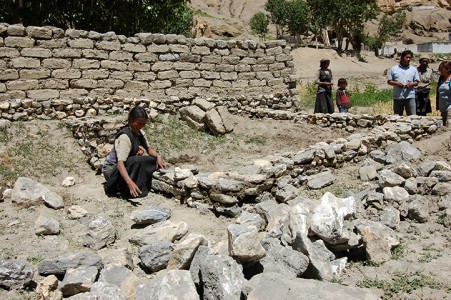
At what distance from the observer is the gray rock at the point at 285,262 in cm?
345

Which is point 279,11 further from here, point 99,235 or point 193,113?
point 99,235

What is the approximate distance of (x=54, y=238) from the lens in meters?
4.30

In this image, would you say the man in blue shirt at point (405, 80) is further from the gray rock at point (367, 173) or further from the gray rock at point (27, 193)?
the gray rock at point (27, 193)

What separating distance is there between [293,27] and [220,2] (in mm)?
25186

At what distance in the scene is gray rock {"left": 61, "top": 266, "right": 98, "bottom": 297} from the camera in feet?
10.6

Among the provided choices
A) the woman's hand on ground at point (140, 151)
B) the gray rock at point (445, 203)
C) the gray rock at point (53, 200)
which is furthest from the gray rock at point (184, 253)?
the gray rock at point (445, 203)

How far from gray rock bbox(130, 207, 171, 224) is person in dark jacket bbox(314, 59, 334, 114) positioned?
5629 millimetres

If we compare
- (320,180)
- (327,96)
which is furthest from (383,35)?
(320,180)

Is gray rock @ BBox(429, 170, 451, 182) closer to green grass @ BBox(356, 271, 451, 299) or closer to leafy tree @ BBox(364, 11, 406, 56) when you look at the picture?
green grass @ BBox(356, 271, 451, 299)

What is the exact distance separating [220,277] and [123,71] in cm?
623

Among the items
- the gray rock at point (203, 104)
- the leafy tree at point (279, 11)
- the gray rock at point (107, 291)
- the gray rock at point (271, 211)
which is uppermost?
the leafy tree at point (279, 11)

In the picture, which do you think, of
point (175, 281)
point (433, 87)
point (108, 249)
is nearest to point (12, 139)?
point (108, 249)

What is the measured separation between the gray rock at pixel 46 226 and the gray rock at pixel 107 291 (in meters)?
1.43

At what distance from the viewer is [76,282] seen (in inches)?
127
